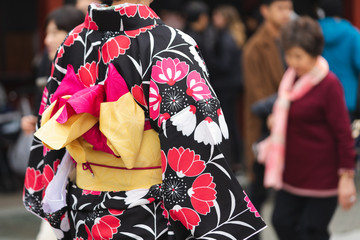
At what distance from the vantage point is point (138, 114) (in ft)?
7.73

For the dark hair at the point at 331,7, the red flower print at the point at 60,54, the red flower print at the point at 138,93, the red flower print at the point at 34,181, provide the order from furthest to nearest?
1. the dark hair at the point at 331,7
2. the red flower print at the point at 34,181
3. the red flower print at the point at 60,54
4. the red flower print at the point at 138,93

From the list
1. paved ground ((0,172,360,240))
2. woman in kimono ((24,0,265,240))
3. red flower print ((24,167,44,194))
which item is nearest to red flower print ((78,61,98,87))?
woman in kimono ((24,0,265,240))

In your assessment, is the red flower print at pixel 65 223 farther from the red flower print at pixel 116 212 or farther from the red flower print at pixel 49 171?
the red flower print at pixel 116 212

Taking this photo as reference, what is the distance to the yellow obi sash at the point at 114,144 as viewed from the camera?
7.69ft

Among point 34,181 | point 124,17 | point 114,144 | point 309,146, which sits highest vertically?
point 124,17

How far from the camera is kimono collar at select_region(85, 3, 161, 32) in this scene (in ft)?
7.93

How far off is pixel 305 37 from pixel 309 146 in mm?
666

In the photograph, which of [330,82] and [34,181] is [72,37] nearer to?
[34,181]

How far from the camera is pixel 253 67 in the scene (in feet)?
18.6

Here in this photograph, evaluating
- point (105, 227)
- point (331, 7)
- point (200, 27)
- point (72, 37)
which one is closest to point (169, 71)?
point (72, 37)

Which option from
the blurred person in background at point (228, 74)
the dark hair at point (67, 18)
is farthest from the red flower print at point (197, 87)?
the blurred person in background at point (228, 74)

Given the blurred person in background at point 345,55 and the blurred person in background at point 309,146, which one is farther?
the blurred person in background at point 345,55

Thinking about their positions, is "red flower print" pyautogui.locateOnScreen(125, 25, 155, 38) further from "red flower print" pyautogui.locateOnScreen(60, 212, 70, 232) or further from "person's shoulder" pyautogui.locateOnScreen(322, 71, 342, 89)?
"person's shoulder" pyautogui.locateOnScreen(322, 71, 342, 89)

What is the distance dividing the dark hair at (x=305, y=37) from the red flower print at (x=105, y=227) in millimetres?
2180
